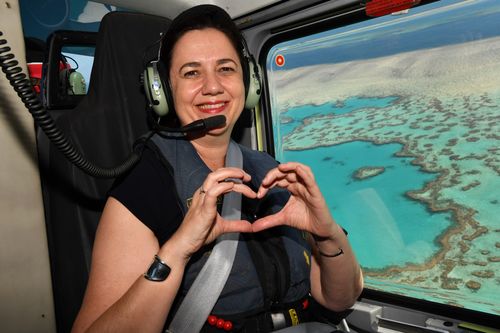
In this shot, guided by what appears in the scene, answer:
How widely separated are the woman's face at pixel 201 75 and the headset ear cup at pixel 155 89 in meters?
0.04

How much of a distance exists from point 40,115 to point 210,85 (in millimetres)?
477

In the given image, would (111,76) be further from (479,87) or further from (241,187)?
(479,87)

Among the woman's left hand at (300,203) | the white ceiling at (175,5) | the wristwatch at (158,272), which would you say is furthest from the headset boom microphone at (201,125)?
the white ceiling at (175,5)

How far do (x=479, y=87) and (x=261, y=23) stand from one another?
3.20 ft

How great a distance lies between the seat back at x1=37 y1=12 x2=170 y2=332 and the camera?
1.32 meters

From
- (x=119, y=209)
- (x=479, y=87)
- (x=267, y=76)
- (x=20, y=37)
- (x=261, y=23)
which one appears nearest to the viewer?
(x=119, y=209)

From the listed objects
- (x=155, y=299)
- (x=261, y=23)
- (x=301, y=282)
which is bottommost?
(x=301, y=282)

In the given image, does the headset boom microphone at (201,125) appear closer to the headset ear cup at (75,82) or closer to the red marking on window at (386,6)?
the headset ear cup at (75,82)

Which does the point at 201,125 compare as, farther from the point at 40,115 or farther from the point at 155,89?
the point at 40,115

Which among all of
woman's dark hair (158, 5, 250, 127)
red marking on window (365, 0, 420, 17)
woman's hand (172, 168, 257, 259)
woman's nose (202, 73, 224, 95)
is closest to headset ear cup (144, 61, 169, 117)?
woman's dark hair (158, 5, 250, 127)

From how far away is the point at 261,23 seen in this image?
1865 mm

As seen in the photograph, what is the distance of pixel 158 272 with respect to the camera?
36.1 inches

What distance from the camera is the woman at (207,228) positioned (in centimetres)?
93

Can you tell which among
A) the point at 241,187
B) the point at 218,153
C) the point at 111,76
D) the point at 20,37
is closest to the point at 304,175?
the point at 241,187
